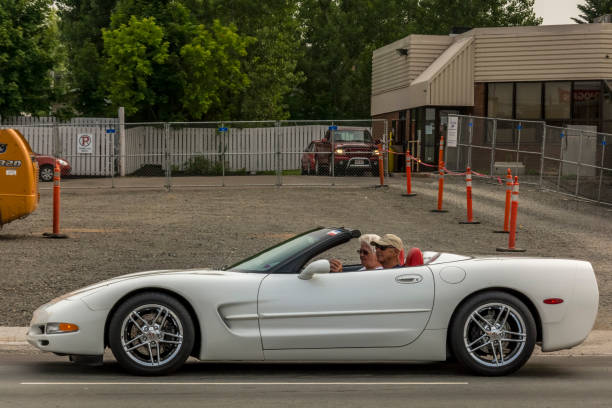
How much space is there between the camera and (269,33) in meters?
50.8

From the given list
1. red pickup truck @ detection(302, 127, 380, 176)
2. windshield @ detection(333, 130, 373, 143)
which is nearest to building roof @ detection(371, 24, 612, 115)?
→ windshield @ detection(333, 130, 373, 143)

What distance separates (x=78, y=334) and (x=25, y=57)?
33065 millimetres

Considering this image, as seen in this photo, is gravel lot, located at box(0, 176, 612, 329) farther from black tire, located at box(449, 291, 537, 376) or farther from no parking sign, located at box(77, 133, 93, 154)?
black tire, located at box(449, 291, 537, 376)

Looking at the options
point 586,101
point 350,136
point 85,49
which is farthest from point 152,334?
point 85,49

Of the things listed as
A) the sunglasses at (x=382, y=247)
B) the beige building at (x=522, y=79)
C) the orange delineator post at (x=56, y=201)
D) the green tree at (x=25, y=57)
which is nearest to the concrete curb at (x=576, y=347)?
the sunglasses at (x=382, y=247)

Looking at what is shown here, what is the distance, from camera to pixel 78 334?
287 inches

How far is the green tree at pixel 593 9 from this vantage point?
238ft

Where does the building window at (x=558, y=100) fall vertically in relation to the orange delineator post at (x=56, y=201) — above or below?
above

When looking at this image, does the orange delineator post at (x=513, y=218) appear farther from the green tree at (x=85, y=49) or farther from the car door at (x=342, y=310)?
the green tree at (x=85, y=49)

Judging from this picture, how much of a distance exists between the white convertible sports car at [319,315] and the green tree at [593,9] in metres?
69.3

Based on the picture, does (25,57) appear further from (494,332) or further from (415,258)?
(494,332)

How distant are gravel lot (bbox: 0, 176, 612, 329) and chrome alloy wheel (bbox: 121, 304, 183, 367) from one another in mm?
3446

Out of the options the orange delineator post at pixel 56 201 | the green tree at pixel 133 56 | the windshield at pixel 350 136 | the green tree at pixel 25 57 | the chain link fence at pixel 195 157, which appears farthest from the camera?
the green tree at pixel 133 56

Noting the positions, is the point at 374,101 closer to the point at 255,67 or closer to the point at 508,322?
the point at 255,67
